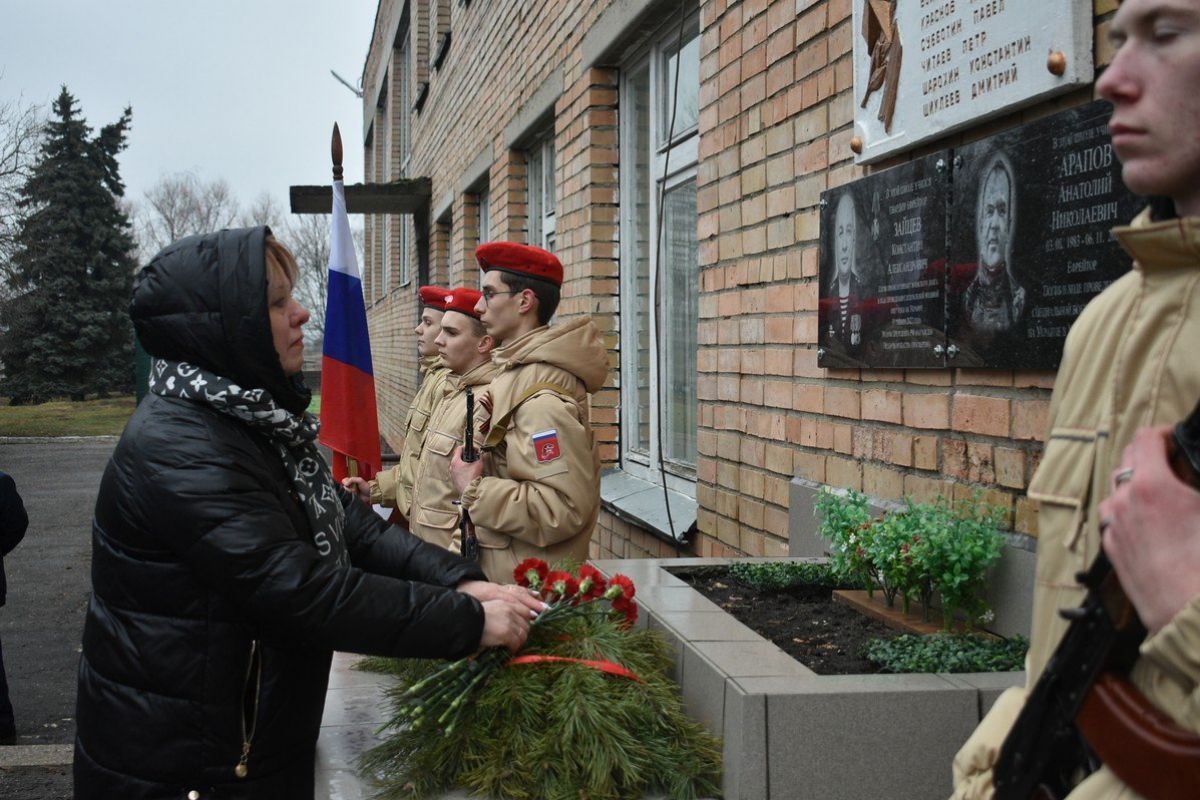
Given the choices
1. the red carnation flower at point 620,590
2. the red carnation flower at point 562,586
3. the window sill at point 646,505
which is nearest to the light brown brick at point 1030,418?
the red carnation flower at point 620,590

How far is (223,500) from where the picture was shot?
221 cm

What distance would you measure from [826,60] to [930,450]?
1441mm

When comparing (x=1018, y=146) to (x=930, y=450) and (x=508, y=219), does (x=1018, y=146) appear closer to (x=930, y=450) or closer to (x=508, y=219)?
(x=930, y=450)

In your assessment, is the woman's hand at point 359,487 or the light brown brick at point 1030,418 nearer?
the light brown brick at point 1030,418

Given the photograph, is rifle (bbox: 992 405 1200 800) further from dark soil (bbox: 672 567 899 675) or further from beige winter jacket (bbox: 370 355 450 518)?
beige winter jacket (bbox: 370 355 450 518)

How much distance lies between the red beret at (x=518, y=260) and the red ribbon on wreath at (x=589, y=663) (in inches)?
83.5

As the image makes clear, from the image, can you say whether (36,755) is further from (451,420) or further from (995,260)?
(995,260)

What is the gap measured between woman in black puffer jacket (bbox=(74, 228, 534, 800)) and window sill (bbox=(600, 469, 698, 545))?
3141mm

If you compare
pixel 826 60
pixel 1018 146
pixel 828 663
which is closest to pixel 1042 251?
pixel 1018 146

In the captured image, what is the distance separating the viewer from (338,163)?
6.41 meters

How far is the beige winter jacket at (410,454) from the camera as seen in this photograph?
580cm

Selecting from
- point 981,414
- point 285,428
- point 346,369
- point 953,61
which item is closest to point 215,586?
point 285,428

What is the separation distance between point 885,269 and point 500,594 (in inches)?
66.2

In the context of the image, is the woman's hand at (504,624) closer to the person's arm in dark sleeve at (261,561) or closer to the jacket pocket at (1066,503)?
the person's arm in dark sleeve at (261,561)
